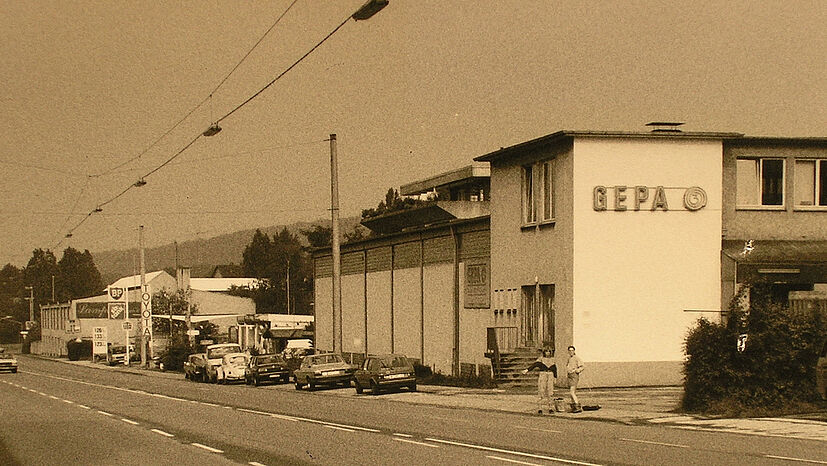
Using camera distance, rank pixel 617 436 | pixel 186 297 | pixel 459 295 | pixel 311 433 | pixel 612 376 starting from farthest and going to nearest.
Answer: pixel 186 297 → pixel 459 295 → pixel 612 376 → pixel 311 433 → pixel 617 436

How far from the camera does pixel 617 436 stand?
19.9 meters

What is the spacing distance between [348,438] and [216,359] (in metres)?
37.2

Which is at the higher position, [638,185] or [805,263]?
[638,185]

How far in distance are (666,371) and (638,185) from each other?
6.17 m

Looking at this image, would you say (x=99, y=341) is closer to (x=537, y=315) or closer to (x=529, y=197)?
(x=529, y=197)

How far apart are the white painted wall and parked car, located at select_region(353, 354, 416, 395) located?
20.9 feet

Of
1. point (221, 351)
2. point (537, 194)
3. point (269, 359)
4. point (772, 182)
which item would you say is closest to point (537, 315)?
point (537, 194)

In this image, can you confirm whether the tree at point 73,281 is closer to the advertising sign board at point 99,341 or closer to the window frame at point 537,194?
the advertising sign board at point 99,341

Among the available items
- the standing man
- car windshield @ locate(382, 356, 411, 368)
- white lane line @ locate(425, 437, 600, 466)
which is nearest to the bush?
the standing man

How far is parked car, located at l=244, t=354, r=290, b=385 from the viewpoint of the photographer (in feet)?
165

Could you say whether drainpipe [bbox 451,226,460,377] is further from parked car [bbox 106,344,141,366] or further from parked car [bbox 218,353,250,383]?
parked car [bbox 106,344,141,366]

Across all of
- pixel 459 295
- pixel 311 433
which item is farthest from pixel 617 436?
pixel 459 295

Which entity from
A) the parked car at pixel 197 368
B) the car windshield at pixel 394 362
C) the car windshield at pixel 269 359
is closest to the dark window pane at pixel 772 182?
the car windshield at pixel 394 362

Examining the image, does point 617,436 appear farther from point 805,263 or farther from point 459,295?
point 459,295
